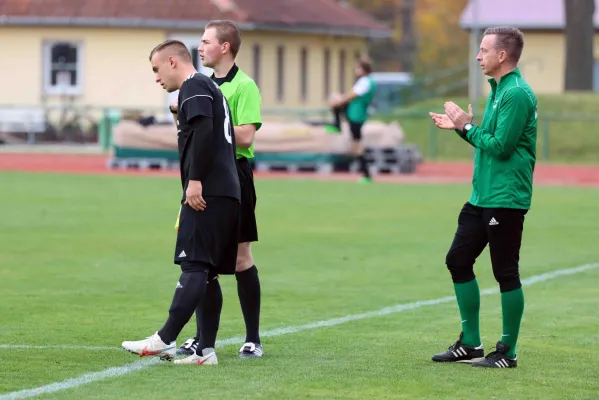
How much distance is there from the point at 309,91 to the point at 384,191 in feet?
84.8

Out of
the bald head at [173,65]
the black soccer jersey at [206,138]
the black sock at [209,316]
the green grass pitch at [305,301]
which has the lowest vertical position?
the green grass pitch at [305,301]

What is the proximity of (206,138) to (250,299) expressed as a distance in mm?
1181

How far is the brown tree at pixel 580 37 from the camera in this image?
40844 mm

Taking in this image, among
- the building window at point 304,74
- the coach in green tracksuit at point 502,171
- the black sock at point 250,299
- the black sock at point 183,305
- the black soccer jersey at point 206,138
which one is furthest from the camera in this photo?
the building window at point 304,74

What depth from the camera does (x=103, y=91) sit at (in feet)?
147

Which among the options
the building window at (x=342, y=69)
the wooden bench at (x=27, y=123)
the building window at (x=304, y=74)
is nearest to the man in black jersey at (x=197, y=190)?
the wooden bench at (x=27, y=123)

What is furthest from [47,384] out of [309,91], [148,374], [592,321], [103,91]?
[309,91]

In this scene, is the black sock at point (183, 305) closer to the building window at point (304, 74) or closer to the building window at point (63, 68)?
the building window at point (63, 68)

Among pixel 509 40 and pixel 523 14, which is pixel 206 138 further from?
pixel 523 14

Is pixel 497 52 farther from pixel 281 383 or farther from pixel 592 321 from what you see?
pixel 592 321

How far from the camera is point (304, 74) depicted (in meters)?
49.5

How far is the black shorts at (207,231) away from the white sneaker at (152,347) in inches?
17.5

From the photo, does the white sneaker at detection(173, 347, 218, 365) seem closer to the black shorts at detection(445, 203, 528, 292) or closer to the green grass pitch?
the green grass pitch

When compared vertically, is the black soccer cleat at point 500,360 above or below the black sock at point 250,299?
below
